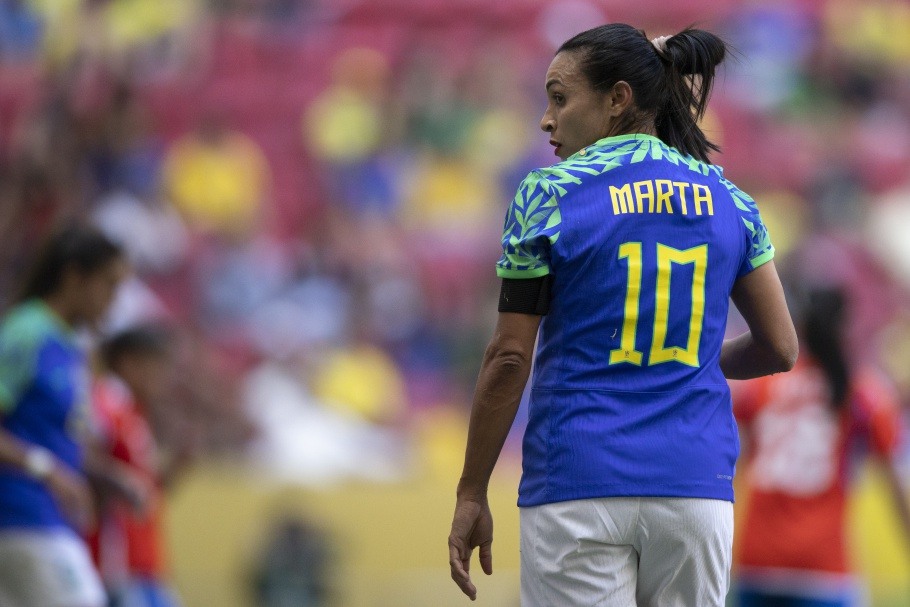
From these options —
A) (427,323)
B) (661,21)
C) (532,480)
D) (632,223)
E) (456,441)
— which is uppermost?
(661,21)

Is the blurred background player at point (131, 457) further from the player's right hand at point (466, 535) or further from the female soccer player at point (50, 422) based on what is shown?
the player's right hand at point (466, 535)

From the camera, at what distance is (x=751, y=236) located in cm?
304

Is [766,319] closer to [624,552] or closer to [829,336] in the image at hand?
[624,552]

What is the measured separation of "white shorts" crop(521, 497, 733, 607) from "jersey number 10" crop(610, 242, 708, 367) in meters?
0.30

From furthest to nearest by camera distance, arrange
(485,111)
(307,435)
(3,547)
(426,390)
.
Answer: (485,111), (426,390), (307,435), (3,547)

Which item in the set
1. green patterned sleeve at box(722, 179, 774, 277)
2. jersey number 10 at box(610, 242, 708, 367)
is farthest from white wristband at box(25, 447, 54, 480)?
green patterned sleeve at box(722, 179, 774, 277)

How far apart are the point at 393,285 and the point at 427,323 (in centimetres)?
44

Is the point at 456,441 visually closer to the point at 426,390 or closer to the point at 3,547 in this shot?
the point at 426,390

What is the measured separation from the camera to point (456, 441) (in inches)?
414

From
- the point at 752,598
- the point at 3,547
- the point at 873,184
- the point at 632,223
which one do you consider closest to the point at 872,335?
the point at 873,184

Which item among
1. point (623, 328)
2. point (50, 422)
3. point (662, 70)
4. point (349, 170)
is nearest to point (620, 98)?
point (662, 70)

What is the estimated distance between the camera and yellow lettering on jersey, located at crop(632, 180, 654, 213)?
289cm

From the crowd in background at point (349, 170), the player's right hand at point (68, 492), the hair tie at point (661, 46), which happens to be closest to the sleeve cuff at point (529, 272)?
the hair tie at point (661, 46)

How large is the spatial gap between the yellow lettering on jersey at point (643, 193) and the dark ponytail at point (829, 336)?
270 cm
